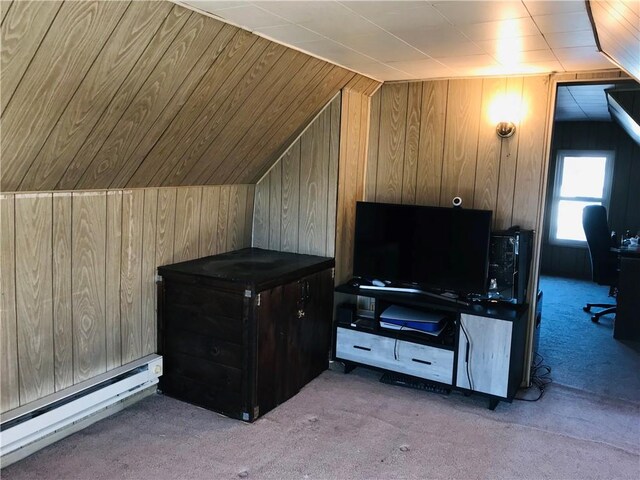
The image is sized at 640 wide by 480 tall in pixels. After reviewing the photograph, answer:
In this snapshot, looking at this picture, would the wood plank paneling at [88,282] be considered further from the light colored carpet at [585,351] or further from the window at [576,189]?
the window at [576,189]

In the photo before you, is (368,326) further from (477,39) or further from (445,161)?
(477,39)

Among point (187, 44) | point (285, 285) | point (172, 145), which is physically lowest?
point (285, 285)

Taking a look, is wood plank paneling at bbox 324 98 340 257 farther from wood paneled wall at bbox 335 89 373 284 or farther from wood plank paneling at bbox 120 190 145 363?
wood plank paneling at bbox 120 190 145 363

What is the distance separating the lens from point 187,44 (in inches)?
90.5

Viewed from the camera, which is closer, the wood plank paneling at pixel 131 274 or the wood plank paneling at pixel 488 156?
the wood plank paneling at pixel 131 274

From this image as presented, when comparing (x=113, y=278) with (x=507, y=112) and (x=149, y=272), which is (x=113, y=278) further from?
(x=507, y=112)

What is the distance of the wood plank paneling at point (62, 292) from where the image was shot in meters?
2.62

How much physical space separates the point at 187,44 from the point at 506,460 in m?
2.42

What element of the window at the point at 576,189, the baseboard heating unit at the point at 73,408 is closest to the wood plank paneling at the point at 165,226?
the baseboard heating unit at the point at 73,408

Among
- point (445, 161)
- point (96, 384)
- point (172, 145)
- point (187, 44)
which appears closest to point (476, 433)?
point (445, 161)

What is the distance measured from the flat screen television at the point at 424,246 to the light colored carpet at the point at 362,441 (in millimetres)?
726

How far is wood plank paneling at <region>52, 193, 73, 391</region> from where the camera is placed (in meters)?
2.62

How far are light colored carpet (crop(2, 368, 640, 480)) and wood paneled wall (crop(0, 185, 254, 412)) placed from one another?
14.0 inches

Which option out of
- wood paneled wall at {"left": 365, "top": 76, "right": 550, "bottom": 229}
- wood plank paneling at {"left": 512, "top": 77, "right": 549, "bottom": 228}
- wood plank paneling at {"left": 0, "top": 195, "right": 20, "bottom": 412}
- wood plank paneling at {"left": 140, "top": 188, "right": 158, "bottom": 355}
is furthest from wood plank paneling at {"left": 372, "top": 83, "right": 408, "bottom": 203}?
wood plank paneling at {"left": 0, "top": 195, "right": 20, "bottom": 412}
